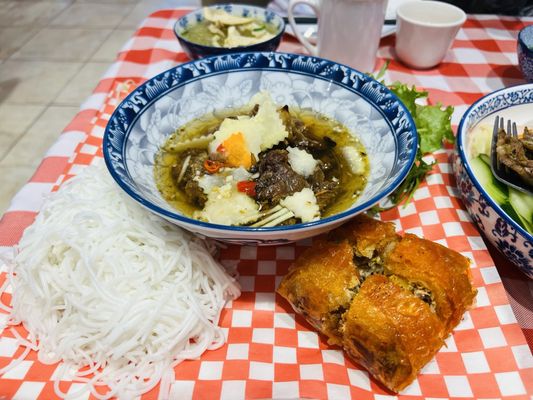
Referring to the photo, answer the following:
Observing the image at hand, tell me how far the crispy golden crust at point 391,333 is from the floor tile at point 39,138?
3.45 metres

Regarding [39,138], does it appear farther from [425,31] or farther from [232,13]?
[425,31]

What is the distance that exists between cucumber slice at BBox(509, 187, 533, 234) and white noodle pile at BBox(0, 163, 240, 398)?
121 centimetres

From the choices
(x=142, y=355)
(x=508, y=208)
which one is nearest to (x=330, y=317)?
(x=142, y=355)

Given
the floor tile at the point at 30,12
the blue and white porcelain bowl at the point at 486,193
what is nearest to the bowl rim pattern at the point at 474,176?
the blue and white porcelain bowl at the point at 486,193

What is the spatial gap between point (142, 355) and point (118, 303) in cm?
19

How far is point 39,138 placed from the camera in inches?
162

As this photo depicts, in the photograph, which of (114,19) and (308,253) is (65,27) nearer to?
(114,19)

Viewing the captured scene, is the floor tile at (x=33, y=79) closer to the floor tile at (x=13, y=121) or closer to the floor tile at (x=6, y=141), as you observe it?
the floor tile at (x=13, y=121)

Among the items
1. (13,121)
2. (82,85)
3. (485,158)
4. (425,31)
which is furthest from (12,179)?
(485,158)

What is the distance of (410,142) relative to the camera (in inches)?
61.9

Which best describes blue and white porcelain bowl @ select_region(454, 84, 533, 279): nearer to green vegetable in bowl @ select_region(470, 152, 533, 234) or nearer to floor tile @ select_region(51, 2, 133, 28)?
green vegetable in bowl @ select_region(470, 152, 533, 234)

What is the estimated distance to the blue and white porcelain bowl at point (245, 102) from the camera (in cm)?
140

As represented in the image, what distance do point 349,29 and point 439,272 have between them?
177cm

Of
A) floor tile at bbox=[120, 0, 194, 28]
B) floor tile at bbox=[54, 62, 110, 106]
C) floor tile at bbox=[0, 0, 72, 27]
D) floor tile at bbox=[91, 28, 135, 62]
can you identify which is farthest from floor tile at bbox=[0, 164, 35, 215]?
floor tile at bbox=[0, 0, 72, 27]
